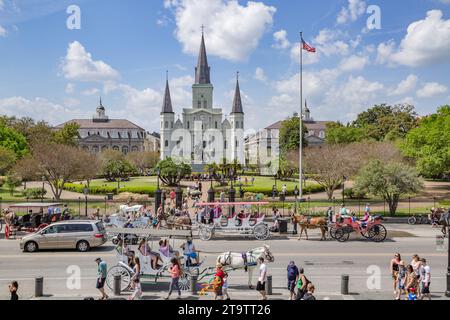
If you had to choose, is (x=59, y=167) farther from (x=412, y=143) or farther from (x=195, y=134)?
(x=195, y=134)

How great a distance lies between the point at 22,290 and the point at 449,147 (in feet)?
146

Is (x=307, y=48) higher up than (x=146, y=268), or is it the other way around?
(x=307, y=48)

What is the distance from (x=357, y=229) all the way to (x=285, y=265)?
724 centimetres

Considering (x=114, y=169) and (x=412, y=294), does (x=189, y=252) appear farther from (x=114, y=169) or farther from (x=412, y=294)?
(x=114, y=169)

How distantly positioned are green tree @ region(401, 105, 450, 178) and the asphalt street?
22948 millimetres

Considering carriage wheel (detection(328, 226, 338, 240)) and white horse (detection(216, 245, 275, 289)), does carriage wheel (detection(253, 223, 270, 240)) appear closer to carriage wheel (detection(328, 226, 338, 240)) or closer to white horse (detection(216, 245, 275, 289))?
carriage wheel (detection(328, 226, 338, 240))

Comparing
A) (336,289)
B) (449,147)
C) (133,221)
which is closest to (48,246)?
(133,221)

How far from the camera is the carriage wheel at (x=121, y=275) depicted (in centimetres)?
1402

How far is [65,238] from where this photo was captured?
20.3m

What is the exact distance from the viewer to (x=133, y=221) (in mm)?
24562

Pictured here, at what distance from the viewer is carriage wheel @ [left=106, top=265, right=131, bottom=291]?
14020 millimetres

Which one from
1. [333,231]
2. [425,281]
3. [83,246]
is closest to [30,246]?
[83,246]

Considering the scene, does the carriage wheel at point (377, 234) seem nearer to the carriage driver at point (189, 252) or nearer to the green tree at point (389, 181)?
the green tree at point (389, 181)

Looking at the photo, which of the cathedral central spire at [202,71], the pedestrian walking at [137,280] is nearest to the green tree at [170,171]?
the pedestrian walking at [137,280]
